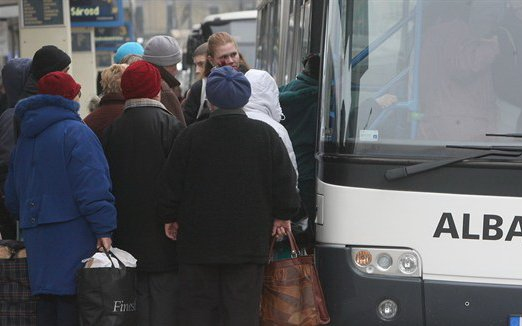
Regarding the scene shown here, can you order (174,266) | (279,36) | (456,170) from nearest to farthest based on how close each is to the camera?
1. (456,170)
2. (174,266)
3. (279,36)

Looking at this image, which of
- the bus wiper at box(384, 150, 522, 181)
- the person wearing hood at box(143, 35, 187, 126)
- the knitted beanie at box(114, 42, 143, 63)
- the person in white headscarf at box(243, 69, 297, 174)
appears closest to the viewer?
the bus wiper at box(384, 150, 522, 181)

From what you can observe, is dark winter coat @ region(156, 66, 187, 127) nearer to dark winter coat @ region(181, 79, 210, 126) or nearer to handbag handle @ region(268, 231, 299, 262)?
dark winter coat @ region(181, 79, 210, 126)

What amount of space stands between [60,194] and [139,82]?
74cm

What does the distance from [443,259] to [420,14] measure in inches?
49.3

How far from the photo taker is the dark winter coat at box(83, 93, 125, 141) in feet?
19.4

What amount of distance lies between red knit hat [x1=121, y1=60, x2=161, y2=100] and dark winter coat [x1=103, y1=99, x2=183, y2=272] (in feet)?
0.18

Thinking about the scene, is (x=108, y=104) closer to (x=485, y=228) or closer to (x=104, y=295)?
(x=104, y=295)

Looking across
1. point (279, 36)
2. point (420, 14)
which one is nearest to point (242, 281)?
point (420, 14)

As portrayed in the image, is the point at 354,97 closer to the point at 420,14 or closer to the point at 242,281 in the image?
the point at 420,14

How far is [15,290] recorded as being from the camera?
18.0 ft

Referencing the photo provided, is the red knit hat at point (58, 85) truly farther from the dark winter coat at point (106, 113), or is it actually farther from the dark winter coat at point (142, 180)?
the dark winter coat at point (106, 113)

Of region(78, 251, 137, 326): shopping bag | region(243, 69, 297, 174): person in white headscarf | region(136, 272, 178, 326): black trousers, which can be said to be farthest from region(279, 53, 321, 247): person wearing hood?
region(78, 251, 137, 326): shopping bag

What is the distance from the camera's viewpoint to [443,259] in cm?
500

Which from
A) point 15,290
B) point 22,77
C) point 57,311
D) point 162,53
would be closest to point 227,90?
point 57,311
